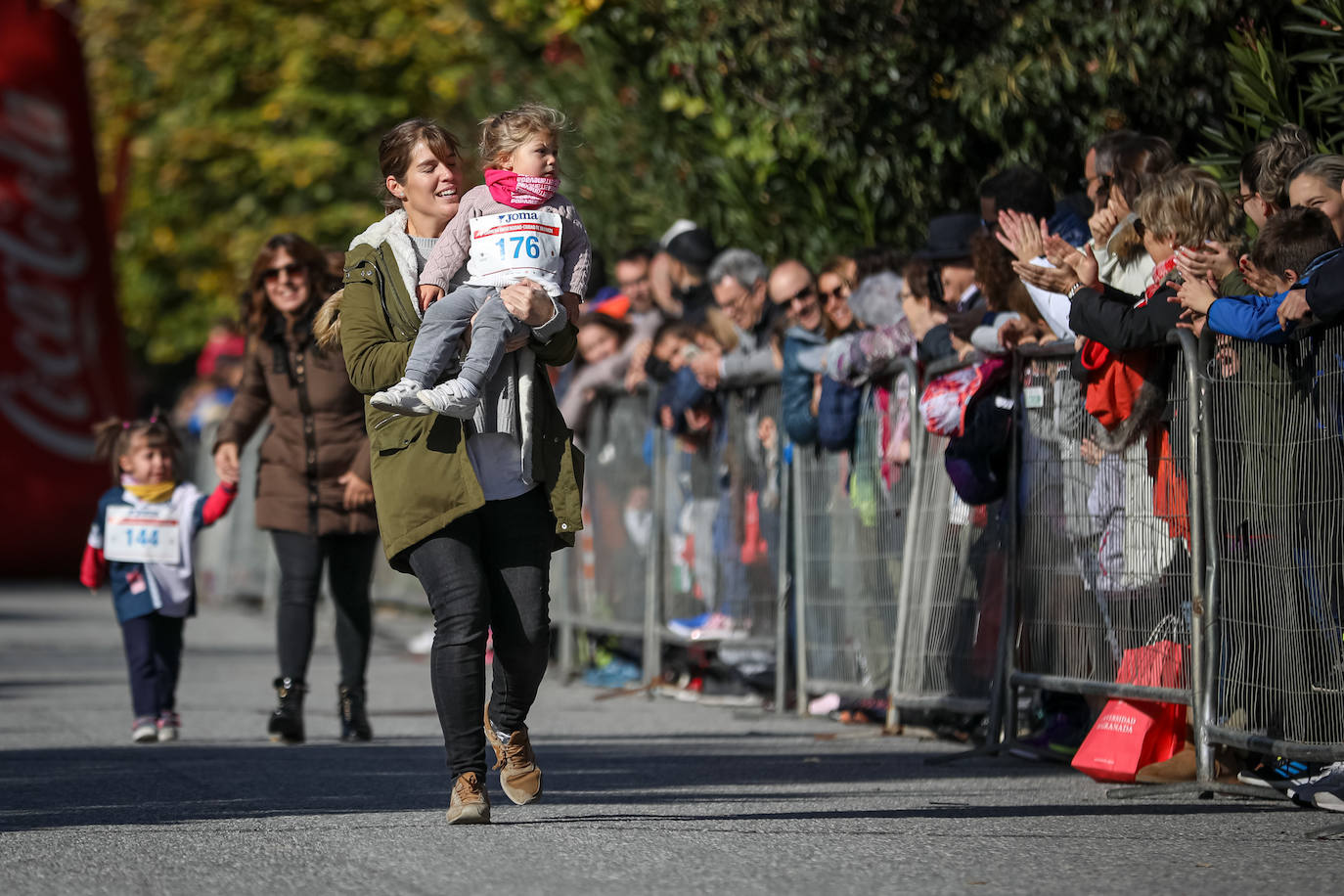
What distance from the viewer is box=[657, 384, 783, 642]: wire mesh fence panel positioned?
11000 mm

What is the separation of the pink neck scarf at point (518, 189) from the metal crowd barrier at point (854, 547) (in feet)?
10.9

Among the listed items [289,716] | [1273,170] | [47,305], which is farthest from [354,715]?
[47,305]

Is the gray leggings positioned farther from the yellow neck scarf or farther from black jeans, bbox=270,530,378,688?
the yellow neck scarf

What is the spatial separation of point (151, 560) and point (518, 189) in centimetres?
399

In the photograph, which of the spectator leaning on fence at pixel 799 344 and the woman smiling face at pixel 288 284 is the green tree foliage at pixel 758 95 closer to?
the spectator leaning on fence at pixel 799 344

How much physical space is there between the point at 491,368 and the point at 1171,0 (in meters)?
Answer: 5.50

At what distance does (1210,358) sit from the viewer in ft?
24.0

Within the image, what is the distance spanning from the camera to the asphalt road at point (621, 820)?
561cm

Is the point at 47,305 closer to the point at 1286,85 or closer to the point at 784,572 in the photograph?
the point at 784,572

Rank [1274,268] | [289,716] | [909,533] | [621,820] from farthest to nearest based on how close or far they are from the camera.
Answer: [289,716]
[909,533]
[1274,268]
[621,820]

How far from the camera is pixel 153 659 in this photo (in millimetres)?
9711

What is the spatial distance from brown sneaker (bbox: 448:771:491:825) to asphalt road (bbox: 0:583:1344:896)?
0.06 meters

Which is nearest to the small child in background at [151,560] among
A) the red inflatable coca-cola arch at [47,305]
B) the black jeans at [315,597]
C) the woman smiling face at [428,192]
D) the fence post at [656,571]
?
the black jeans at [315,597]

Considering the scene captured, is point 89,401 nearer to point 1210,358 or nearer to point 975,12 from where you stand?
point 975,12
